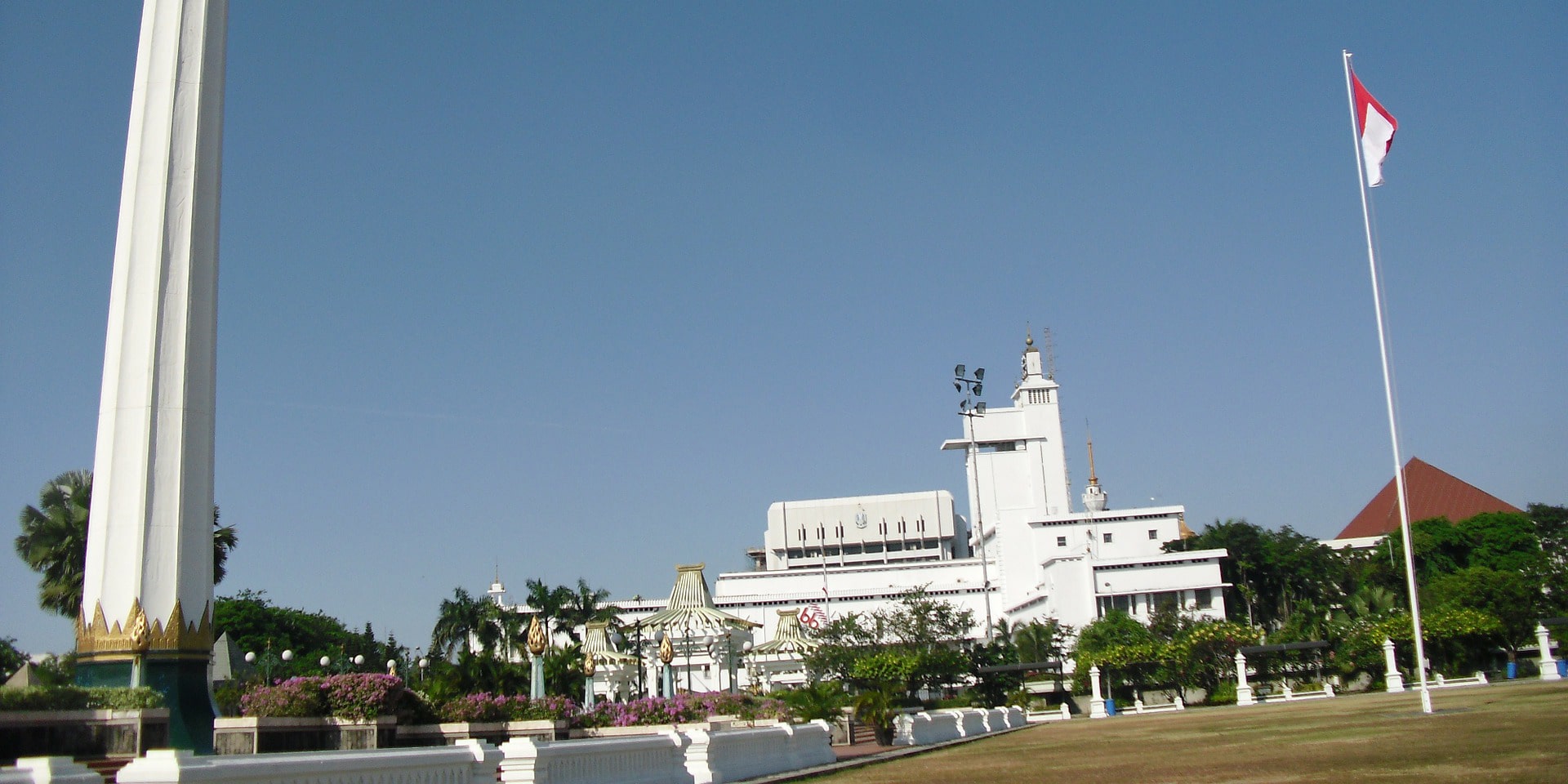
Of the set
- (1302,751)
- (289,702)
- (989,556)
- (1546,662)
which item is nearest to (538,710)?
(289,702)

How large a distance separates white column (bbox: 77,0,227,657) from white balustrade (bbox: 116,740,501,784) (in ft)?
26.3

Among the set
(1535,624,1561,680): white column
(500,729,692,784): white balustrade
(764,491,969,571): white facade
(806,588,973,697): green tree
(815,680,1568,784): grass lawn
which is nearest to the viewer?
(500,729,692,784): white balustrade

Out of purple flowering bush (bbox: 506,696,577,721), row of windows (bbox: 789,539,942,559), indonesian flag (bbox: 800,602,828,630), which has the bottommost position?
purple flowering bush (bbox: 506,696,577,721)

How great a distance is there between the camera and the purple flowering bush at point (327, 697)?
2020 cm

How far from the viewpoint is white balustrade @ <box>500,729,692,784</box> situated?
42.6 ft

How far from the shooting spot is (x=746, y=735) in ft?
65.1

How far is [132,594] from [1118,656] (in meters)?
47.3

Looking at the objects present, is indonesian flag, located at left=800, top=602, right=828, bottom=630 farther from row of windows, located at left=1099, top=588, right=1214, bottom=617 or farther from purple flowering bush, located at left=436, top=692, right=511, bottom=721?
purple flowering bush, located at left=436, top=692, right=511, bottom=721

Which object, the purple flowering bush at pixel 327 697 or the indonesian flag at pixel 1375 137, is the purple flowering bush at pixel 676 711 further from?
the indonesian flag at pixel 1375 137

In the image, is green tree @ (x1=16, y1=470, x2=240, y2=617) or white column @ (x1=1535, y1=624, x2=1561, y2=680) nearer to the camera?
green tree @ (x1=16, y1=470, x2=240, y2=617)

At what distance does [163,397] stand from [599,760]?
919 centimetres

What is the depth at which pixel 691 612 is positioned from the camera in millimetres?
61375

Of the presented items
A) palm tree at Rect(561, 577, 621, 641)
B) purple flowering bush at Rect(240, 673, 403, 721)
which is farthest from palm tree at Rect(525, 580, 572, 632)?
purple flowering bush at Rect(240, 673, 403, 721)

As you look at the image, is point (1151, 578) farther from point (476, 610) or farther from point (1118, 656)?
point (476, 610)
